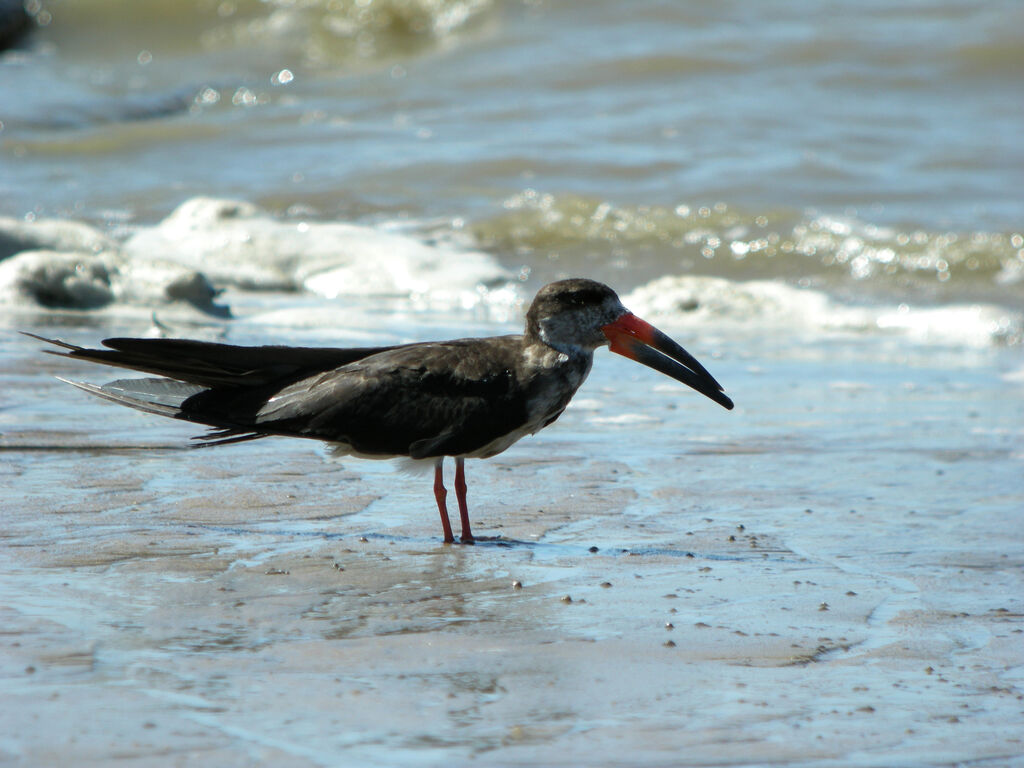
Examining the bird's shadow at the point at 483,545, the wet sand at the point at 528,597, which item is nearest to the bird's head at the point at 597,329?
the wet sand at the point at 528,597

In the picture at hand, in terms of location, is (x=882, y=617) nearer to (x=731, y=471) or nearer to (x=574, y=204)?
(x=731, y=471)

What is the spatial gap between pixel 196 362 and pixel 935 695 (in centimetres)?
289

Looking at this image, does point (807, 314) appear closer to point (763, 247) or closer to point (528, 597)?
point (763, 247)

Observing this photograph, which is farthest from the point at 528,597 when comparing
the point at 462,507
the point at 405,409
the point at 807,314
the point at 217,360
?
the point at 807,314

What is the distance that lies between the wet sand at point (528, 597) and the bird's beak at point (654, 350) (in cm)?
53

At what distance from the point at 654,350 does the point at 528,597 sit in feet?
5.38

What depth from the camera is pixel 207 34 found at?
2786cm

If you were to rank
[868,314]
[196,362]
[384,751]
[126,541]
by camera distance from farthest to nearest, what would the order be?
[868,314], [196,362], [126,541], [384,751]

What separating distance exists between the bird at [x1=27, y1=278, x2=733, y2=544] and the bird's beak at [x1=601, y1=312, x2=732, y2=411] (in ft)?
Result: 0.99

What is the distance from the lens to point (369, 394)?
5055 mm

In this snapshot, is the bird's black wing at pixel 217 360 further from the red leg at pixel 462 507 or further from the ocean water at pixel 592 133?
the ocean water at pixel 592 133

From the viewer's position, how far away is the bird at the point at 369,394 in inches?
197

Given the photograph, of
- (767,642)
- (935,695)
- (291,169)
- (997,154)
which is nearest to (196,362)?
(767,642)

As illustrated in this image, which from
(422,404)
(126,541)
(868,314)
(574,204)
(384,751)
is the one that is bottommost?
(384,751)
